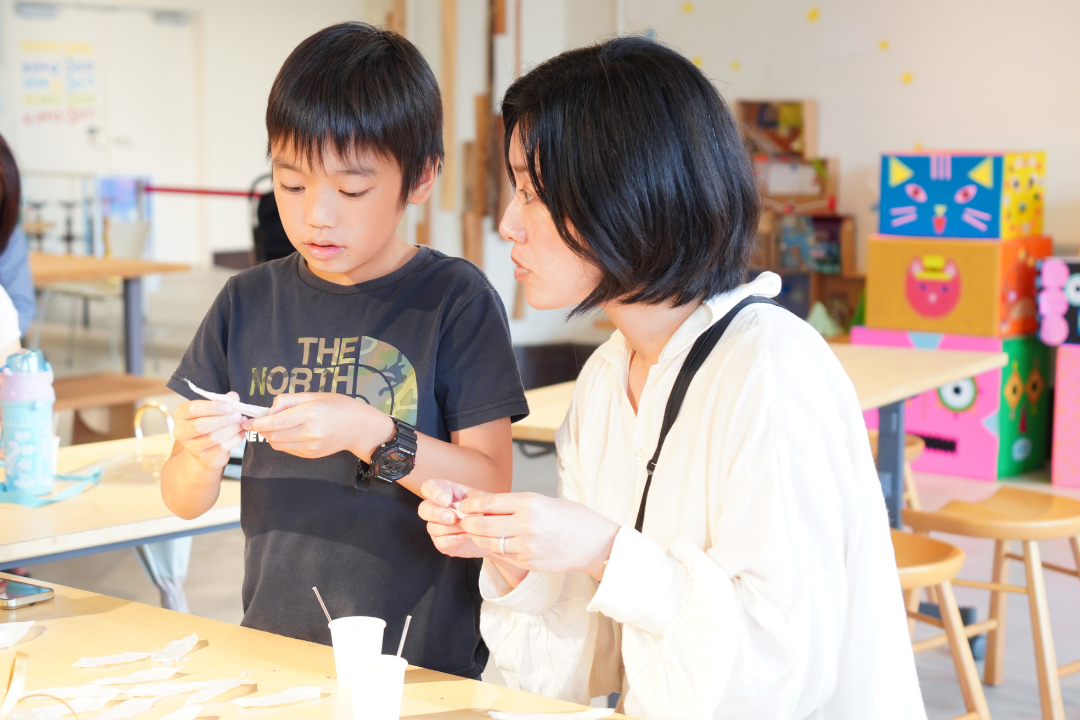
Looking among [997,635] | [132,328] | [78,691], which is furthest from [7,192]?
[132,328]

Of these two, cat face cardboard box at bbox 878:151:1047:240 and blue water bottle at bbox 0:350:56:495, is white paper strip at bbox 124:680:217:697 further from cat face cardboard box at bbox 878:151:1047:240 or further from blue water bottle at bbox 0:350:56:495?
cat face cardboard box at bbox 878:151:1047:240

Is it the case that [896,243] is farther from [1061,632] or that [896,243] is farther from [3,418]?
[3,418]

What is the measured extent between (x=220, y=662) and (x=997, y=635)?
2484 millimetres

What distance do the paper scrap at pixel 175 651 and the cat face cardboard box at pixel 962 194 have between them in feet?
15.7

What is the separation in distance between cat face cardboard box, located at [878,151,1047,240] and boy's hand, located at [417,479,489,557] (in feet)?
15.3

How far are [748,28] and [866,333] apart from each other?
201cm

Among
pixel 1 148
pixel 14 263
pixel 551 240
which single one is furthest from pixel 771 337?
pixel 14 263

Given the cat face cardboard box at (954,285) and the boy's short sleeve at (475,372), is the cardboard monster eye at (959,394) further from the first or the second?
the boy's short sleeve at (475,372)

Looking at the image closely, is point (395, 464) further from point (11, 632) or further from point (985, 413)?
point (985, 413)

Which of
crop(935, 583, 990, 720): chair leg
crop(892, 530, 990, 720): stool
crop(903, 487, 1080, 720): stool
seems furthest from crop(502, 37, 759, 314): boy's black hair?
crop(903, 487, 1080, 720): stool

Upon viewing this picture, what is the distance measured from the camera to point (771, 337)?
1.22 meters

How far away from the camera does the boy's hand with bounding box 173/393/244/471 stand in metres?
1.35

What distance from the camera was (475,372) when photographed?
1.49 metres

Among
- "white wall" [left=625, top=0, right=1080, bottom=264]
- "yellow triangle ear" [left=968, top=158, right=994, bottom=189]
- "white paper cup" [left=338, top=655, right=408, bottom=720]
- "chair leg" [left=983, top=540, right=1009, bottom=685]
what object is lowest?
"chair leg" [left=983, top=540, right=1009, bottom=685]
